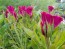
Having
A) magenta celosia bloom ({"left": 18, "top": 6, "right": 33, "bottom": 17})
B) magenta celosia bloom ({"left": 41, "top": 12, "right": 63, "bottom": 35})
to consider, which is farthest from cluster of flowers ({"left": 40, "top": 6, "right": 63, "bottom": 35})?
magenta celosia bloom ({"left": 18, "top": 6, "right": 33, "bottom": 17})

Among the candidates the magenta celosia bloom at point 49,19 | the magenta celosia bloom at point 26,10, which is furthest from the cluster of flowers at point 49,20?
the magenta celosia bloom at point 26,10

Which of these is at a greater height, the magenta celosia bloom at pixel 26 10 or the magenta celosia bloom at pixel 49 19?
the magenta celosia bloom at pixel 49 19

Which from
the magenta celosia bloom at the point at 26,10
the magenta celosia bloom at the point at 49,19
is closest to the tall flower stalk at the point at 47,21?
the magenta celosia bloom at the point at 49,19

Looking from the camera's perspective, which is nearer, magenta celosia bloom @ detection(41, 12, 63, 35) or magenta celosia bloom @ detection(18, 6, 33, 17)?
magenta celosia bloom @ detection(41, 12, 63, 35)

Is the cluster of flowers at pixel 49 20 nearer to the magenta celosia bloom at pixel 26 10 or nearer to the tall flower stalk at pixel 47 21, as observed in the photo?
the tall flower stalk at pixel 47 21

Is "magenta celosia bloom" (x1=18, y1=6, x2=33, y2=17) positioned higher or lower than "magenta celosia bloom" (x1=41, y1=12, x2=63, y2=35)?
lower

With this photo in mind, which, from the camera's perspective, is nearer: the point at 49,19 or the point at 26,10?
the point at 49,19

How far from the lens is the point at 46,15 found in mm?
679

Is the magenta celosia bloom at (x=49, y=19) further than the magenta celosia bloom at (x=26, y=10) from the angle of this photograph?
No

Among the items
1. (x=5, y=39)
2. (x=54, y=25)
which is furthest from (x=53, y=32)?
(x=5, y=39)

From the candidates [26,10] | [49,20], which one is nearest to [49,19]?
[49,20]

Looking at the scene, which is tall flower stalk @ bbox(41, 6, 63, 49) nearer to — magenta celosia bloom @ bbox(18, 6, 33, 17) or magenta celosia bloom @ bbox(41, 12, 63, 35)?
magenta celosia bloom @ bbox(41, 12, 63, 35)

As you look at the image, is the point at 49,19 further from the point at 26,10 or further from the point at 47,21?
the point at 26,10

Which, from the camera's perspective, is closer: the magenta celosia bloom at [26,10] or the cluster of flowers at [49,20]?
the cluster of flowers at [49,20]
